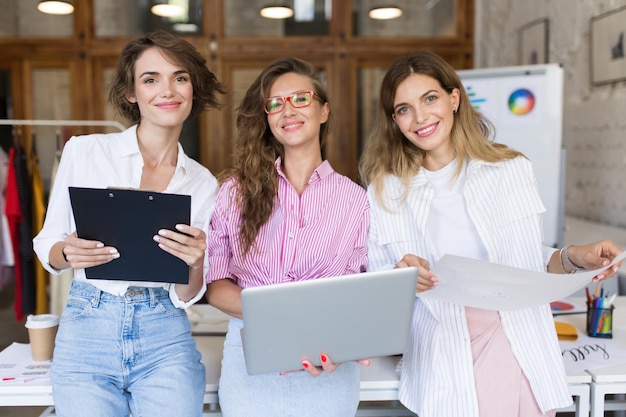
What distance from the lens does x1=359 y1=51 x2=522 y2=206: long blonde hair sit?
1.79 meters

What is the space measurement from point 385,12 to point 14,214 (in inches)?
154

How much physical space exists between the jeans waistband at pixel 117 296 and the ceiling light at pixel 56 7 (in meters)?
4.88

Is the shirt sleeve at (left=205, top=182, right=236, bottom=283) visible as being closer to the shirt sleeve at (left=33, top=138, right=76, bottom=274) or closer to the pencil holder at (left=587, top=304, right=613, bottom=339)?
the shirt sleeve at (left=33, top=138, right=76, bottom=274)

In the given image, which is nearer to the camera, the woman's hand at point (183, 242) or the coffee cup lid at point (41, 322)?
the woman's hand at point (183, 242)

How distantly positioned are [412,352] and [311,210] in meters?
0.51

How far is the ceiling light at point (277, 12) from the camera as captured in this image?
5785 mm

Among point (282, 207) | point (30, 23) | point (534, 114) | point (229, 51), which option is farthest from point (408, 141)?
point (30, 23)

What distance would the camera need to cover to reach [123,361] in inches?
61.2

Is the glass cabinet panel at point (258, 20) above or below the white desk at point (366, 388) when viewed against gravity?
above

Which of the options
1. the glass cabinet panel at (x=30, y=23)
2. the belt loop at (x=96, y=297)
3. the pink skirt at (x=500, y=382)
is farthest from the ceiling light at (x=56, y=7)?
the pink skirt at (x=500, y=382)

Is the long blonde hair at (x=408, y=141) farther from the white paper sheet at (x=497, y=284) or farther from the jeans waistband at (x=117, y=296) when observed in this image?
the jeans waistband at (x=117, y=296)

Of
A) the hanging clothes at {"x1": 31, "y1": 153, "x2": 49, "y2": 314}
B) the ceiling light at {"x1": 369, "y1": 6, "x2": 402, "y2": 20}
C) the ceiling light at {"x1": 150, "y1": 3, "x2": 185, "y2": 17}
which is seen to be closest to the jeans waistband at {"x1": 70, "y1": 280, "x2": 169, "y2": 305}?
A: the hanging clothes at {"x1": 31, "y1": 153, "x2": 49, "y2": 314}

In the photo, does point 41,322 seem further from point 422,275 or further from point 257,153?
point 422,275

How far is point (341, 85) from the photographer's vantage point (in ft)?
19.3
